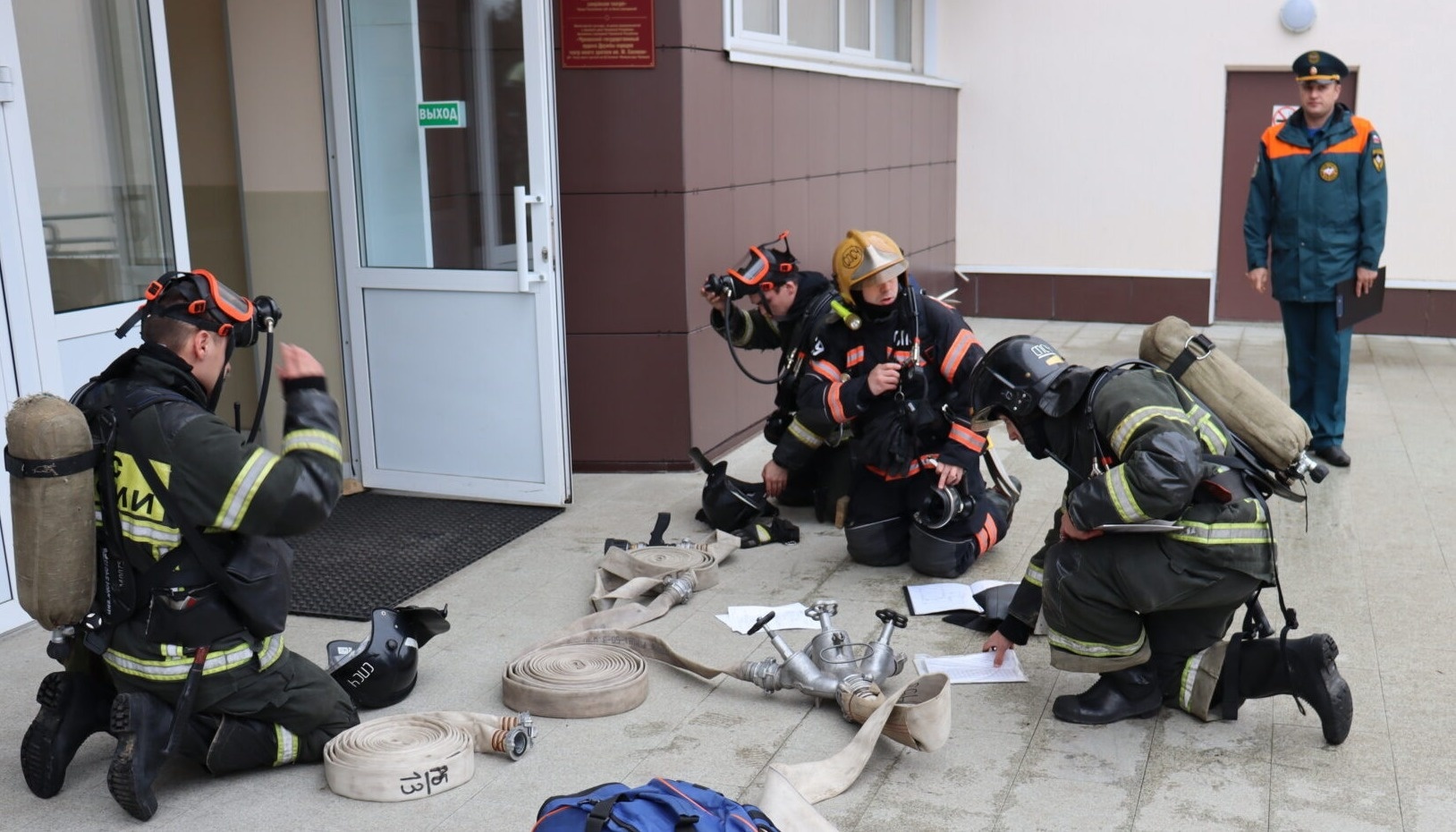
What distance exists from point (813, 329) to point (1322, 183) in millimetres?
3073

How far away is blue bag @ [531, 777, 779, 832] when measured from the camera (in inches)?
94.2

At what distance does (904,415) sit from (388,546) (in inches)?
85.8

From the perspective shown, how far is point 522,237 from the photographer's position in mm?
5574

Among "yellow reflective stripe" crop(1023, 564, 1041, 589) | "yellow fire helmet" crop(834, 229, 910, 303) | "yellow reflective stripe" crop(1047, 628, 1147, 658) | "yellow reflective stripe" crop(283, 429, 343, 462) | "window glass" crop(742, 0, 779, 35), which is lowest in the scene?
"yellow reflective stripe" crop(1047, 628, 1147, 658)

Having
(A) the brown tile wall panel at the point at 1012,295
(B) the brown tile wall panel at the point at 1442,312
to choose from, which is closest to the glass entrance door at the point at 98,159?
(A) the brown tile wall panel at the point at 1012,295

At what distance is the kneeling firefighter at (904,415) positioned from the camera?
4957 millimetres

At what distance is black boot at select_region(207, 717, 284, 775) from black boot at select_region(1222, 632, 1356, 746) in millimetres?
2555

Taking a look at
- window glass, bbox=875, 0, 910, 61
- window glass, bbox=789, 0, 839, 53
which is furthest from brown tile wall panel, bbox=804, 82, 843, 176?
window glass, bbox=875, 0, 910, 61

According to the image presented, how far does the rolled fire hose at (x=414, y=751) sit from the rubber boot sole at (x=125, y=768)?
0.44m

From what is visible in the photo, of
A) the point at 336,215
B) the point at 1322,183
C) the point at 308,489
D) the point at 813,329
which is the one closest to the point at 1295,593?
the point at 813,329

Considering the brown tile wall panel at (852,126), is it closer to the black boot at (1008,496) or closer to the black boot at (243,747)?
the black boot at (1008,496)

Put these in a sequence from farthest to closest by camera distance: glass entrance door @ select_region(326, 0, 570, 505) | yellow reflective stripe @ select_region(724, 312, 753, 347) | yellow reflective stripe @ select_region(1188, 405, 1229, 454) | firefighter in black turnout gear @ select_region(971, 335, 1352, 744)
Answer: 1. yellow reflective stripe @ select_region(724, 312, 753, 347)
2. glass entrance door @ select_region(326, 0, 570, 505)
3. yellow reflective stripe @ select_region(1188, 405, 1229, 454)
4. firefighter in black turnout gear @ select_region(971, 335, 1352, 744)

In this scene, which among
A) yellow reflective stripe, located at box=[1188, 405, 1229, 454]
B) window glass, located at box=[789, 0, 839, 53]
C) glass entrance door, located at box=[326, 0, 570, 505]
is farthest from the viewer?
window glass, located at box=[789, 0, 839, 53]

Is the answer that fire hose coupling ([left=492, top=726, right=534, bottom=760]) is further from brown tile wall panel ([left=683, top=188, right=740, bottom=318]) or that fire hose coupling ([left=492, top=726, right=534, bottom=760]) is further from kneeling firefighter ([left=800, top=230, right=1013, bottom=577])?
brown tile wall panel ([left=683, top=188, right=740, bottom=318])
